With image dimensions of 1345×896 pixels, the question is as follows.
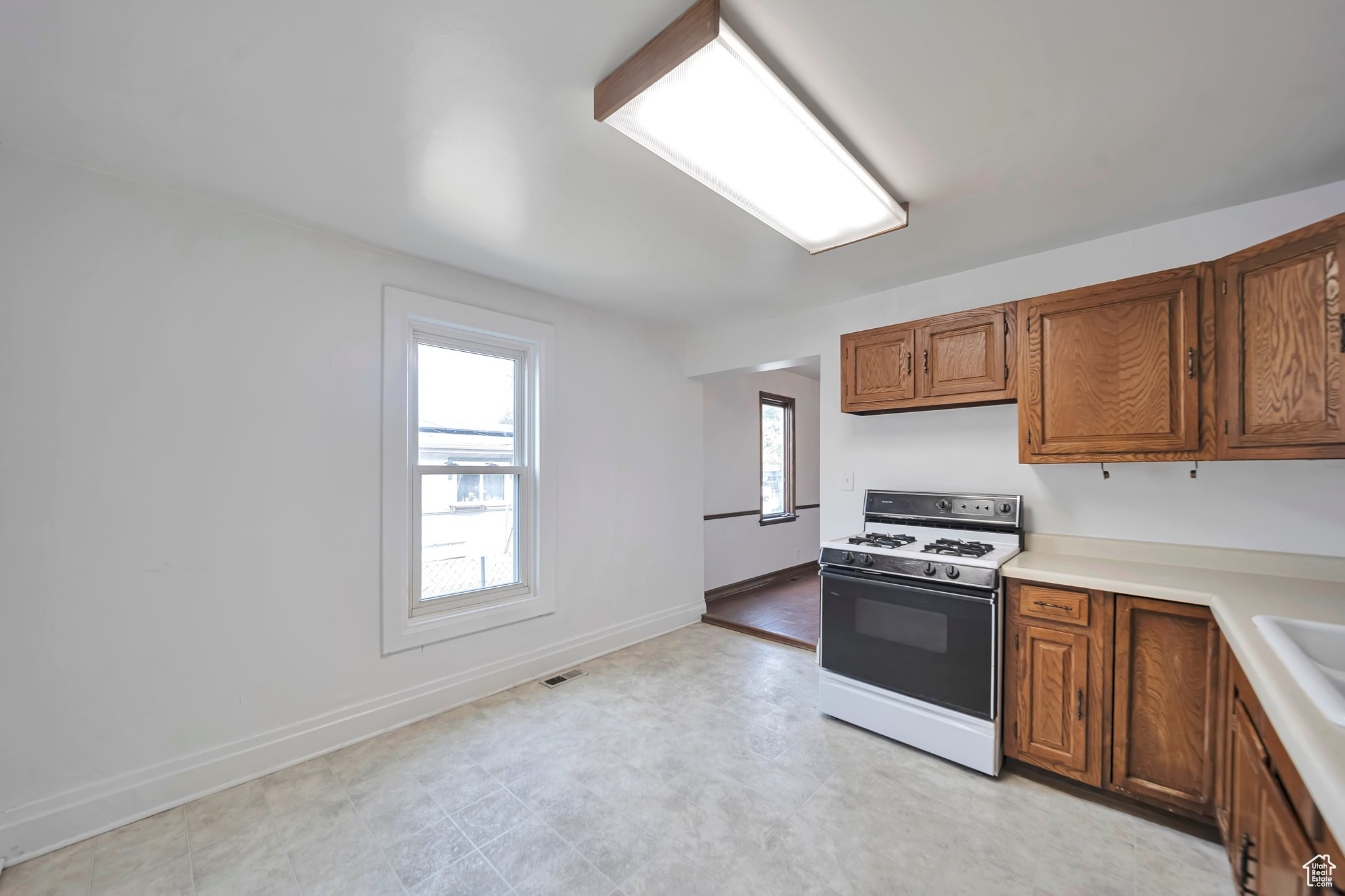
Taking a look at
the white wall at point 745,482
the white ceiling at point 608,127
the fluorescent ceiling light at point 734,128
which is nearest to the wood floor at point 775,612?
the white wall at point 745,482

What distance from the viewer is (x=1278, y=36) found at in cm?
135

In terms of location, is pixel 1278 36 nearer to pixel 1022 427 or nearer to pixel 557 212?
pixel 1022 427

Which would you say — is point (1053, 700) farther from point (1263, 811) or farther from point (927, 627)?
point (1263, 811)

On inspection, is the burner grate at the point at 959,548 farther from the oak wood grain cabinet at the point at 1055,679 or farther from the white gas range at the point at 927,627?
the oak wood grain cabinet at the point at 1055,679

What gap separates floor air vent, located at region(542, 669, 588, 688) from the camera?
318cm

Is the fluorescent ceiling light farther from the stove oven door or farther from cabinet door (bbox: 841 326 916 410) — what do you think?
the stove oven door

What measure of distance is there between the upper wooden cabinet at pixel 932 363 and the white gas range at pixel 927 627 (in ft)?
1.89

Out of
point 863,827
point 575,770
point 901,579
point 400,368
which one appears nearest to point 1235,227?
point 901,579

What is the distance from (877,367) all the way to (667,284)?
1.35 metres

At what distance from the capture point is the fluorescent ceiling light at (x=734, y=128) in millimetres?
1347

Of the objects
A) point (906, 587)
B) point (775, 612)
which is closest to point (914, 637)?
point (906, 587)

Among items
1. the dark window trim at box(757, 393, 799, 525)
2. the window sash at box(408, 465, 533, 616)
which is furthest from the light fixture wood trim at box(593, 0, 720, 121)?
the dark window trim at box(757, 393, 799, 525)

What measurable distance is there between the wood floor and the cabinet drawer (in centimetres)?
150

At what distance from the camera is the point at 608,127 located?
67.1 inches
